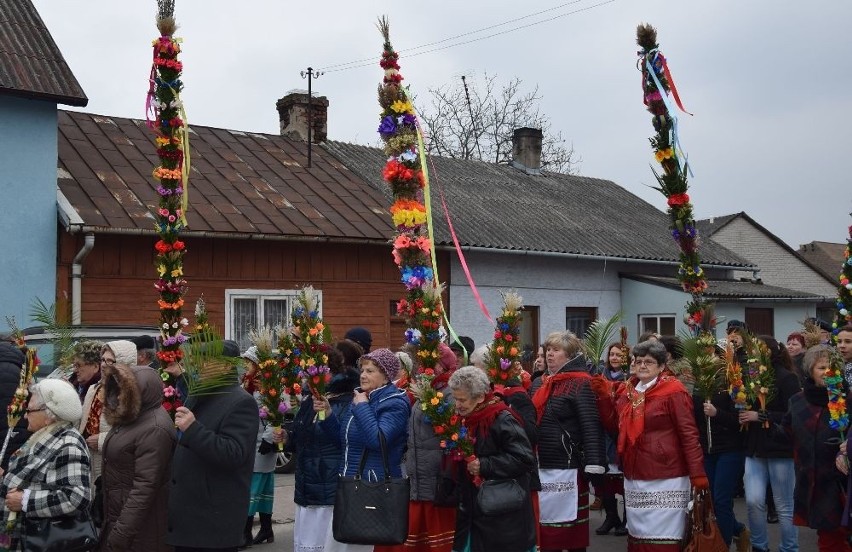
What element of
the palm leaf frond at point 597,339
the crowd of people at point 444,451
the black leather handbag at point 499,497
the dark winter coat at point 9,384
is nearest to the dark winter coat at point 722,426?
the crowd of people at point 444,451

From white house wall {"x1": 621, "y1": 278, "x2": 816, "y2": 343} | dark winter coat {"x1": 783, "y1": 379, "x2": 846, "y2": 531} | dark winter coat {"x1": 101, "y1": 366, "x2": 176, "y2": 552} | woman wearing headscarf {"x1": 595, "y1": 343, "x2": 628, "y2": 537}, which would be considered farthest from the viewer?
white house wall {"x1": 621, "y1": 278, "x2": 816, "y2": 343}

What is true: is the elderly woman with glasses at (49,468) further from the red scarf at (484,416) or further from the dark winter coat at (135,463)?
the red scarf at (484,416)

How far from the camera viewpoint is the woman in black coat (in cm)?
561

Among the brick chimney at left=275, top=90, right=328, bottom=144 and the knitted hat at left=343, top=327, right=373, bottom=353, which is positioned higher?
the brick chimney at left=275, top=90, right=328, bottom=144

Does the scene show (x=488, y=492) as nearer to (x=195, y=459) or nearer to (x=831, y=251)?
(x=195, y=459)

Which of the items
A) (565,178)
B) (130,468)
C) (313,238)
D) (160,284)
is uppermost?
(565,178)

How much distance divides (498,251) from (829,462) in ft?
37.7

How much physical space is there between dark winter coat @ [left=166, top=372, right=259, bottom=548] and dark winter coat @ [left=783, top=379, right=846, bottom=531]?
3.98 m

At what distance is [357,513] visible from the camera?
5.71 meters

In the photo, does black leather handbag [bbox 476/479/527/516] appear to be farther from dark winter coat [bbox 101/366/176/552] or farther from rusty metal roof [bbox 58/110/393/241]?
rusty metal roof [bbox 58/110/393/241]

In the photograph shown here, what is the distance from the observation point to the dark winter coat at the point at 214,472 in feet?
16.8

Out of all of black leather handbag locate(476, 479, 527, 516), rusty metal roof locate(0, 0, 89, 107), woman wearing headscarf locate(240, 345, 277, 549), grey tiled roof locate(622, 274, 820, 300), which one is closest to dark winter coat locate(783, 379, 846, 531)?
black leather handbag locate(476, 479, 527, 516)

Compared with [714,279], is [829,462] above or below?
below

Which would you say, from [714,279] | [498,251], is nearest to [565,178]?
[714,279]
